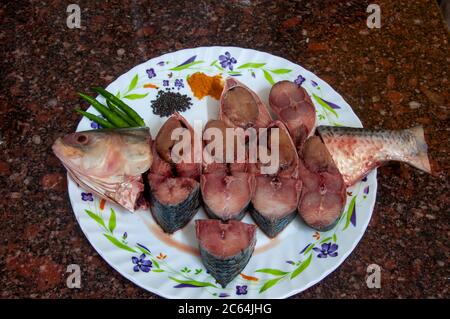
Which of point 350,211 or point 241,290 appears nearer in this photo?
point 241,290

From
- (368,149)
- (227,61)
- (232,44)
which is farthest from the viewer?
(232,44)

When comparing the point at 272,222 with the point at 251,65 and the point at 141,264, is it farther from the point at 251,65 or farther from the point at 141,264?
the point at 251,65

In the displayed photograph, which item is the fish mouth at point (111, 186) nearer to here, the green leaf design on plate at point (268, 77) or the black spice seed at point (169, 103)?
the black spice seed at point (169, 103)

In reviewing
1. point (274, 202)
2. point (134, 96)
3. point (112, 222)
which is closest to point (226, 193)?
point (274, 202)

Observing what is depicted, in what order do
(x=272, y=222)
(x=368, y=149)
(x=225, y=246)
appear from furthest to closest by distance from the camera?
(x=368, y=149)
(x=272, y=222)
(x=225, y=246)

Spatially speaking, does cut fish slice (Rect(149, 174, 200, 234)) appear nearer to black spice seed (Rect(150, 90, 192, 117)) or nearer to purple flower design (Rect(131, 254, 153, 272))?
purple flower design (Rect(131, 254, 153, 272))
